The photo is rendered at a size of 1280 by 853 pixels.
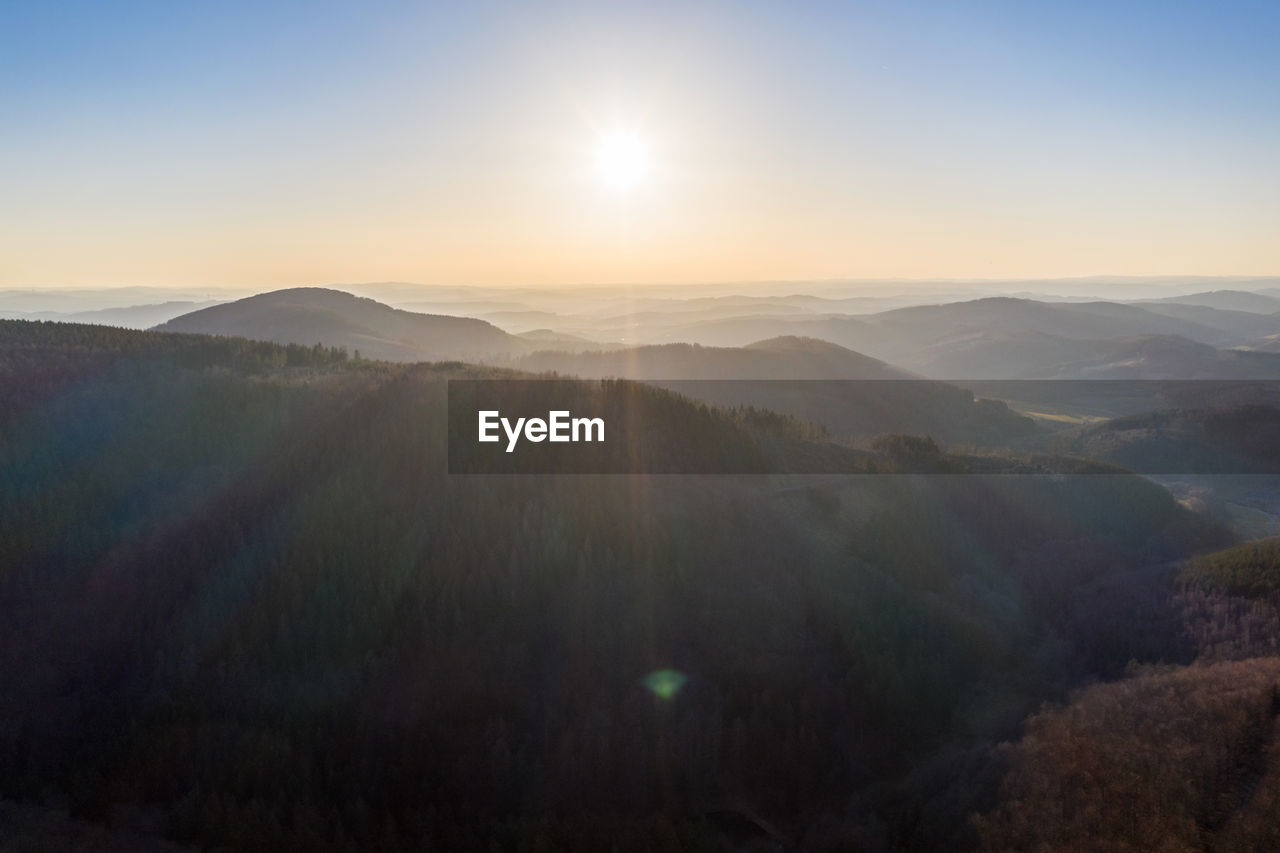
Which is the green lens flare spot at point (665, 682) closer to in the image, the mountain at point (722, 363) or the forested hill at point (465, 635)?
the forested hill at point (465, 635)

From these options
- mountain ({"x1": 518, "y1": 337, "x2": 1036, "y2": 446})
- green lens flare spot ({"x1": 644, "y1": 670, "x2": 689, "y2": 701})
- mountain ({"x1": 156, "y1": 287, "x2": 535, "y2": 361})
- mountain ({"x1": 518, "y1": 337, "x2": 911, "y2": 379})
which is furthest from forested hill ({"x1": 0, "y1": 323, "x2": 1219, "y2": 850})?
mountain ({"x1": 156, "y1": 287, "x2": 535, "y2": 361})

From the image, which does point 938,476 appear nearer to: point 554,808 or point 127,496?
point 554,808

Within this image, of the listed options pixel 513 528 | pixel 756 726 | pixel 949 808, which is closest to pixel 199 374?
pixel 513 528

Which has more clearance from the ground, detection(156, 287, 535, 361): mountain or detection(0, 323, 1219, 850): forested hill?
detection(156, 287, 535, 361): mountain

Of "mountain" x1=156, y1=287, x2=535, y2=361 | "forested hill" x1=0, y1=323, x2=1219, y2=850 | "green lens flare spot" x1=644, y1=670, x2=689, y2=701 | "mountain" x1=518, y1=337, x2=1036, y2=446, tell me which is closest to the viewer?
"forested hill" x1=0, y1=323, x2=1219, y2=850

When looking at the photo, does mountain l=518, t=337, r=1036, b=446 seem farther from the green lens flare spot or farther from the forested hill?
the green lens flare spot

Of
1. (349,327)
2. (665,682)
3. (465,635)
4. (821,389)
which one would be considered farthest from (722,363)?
(465,635)
